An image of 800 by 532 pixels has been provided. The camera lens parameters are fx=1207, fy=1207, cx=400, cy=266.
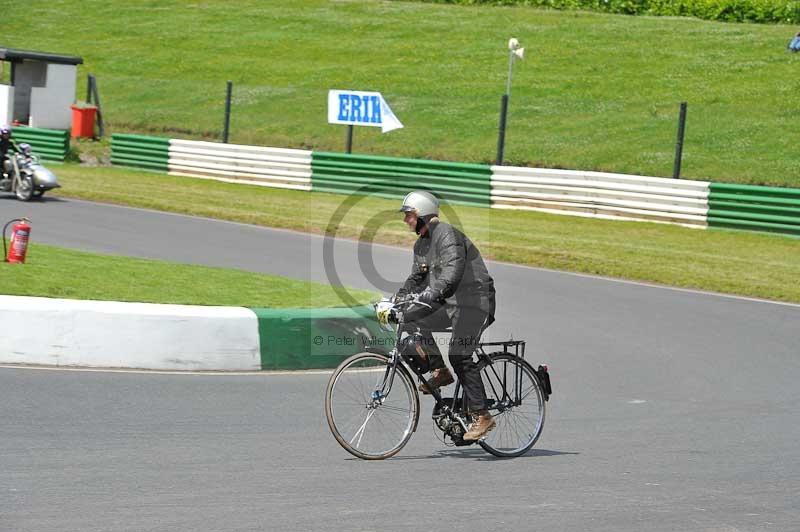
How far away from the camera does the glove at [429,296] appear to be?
27.2 feet

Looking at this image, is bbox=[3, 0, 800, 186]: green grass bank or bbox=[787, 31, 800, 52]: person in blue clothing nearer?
bbox=[3, 0, 800, 186]: green grass bank

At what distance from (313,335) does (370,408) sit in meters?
3.16

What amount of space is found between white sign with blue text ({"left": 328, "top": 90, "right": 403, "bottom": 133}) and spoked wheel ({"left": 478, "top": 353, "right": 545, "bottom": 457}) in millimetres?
19391

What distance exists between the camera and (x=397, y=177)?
26.7m

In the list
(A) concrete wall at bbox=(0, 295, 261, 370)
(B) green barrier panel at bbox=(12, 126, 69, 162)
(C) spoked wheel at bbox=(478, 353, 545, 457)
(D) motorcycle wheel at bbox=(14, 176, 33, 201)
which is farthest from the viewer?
(B) green barrier panel at bbox=(12, 126, 69, 162)

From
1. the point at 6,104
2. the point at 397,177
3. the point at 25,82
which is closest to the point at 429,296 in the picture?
the point at 397,177

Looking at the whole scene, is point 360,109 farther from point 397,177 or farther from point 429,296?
point 429,296

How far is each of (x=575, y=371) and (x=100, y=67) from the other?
39.7 m

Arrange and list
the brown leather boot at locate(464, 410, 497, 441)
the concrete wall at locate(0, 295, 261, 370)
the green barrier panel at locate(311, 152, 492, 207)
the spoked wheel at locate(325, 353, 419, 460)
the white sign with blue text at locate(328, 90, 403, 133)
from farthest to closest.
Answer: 1. the white sign with blue text at locate(328, 90, 403, 133)
2. the green barrier panel at locate(311, 152, 492, 207)
3. the concrete wall at locate(0, 295, 261, 370)
4. the brown leather boot at locate(464, 410, 497, 441)
5. the spoked wheel at locate(325, 353, 419, 460)

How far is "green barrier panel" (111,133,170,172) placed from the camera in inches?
1184

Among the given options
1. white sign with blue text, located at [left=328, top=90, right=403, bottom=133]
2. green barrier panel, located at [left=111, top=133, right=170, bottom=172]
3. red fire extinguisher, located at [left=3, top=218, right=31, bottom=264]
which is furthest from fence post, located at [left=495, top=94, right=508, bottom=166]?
red fire extinguisher, located at [left=3, top=218, right=31, bottom=264]

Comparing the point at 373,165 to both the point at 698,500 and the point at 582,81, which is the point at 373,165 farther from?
the point at 698,500

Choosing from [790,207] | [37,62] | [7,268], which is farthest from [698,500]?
[37,62]

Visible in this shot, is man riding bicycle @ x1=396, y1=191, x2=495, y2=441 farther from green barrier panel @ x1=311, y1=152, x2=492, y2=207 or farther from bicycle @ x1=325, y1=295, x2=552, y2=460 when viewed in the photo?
green barrier panel @ x1=311, y1=152, x2=492, y2=207
